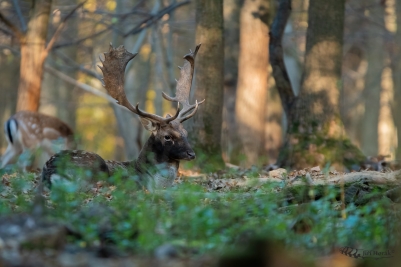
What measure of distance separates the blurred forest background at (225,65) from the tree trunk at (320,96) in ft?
2.74

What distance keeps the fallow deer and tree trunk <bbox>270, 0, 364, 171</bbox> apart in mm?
5875

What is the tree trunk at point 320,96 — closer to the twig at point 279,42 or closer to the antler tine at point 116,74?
the twig at point 279,42

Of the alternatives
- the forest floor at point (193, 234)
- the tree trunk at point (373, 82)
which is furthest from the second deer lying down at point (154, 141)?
the tree trunk at point (373, 82)

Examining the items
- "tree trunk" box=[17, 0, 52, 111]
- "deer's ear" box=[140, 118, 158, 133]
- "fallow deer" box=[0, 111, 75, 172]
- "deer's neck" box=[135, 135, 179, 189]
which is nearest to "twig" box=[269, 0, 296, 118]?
"deer's ear" box=[140, 118, 158, 133]

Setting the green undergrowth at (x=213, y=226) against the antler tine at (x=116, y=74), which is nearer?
the green undergrowth at (x=213, y=226)

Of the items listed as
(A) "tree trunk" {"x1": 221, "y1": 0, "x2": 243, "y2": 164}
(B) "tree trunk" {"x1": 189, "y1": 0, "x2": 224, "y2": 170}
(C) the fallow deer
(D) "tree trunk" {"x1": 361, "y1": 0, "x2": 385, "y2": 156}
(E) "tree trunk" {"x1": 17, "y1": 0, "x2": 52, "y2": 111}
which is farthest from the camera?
(D) "tree trunk" {"x1": 361, "y1": 0, "x2": 385, "y2": 156}

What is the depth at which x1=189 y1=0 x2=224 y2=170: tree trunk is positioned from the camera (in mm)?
12539

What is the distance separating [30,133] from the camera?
16.2m

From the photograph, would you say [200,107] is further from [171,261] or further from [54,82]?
[54,82]

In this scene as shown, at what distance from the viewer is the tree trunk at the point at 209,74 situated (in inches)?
494

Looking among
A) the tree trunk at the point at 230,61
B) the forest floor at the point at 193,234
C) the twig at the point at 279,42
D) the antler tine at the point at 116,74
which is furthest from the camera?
the tree trunk at the point at 230,61

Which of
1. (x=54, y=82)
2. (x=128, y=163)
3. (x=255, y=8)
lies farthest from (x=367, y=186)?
(x=54, y=82)

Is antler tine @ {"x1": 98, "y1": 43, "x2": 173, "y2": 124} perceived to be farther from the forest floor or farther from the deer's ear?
the forest floor

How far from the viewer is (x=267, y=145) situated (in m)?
18.5
